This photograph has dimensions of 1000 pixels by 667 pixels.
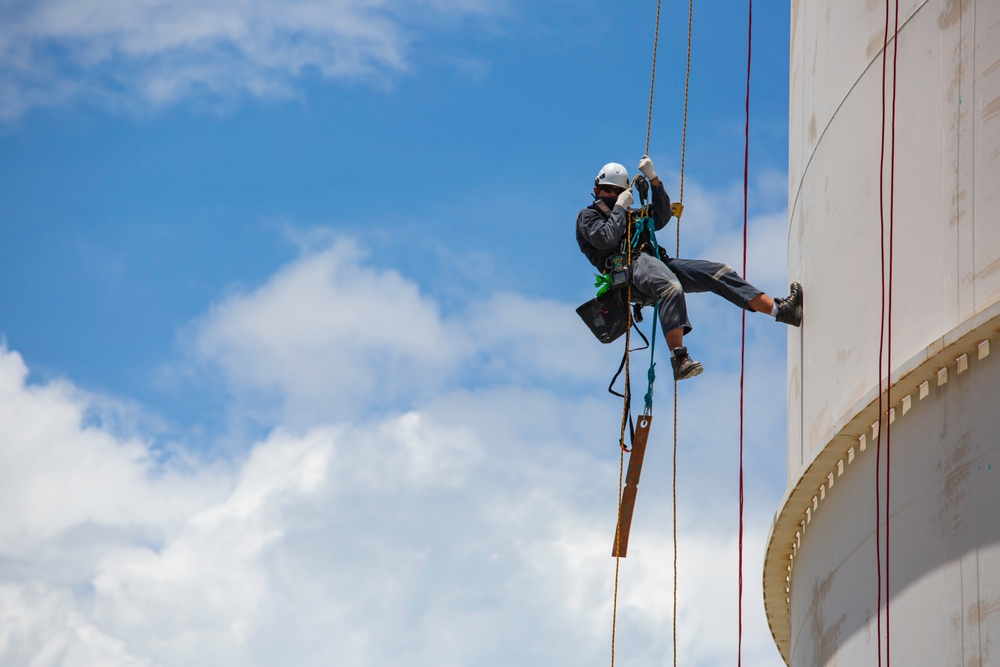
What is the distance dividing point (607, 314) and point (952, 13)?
15.3 feet

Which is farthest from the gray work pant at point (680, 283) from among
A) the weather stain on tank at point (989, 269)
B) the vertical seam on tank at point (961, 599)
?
the vertical seam on tank at point (961, 599)

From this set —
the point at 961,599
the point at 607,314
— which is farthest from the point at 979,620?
the point at 607,314

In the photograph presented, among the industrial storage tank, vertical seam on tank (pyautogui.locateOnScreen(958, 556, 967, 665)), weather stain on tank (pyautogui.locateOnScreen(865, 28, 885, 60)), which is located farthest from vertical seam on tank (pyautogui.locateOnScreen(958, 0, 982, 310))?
vertical seam on tank (pyautogui.locateOnScreen(958, 556, 967, 665))

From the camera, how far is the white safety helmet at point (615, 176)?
1252 cm

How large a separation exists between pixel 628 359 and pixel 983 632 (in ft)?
17.7

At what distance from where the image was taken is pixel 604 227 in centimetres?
1195

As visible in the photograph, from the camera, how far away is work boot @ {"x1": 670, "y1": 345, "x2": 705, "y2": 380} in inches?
444

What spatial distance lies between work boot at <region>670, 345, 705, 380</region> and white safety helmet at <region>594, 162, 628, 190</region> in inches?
81.8

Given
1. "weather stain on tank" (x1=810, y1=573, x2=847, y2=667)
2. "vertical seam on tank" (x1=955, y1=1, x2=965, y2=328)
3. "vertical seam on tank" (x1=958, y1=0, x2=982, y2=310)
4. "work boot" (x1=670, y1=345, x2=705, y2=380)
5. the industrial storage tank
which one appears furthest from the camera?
"work boot" (x1=670, y1=345, x2=705, y2=380)

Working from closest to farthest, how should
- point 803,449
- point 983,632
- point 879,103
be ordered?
point 983,632 < point 879,103 < point 803,449

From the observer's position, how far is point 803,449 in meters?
11.3

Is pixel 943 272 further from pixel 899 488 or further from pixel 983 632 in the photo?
pixel 983 632

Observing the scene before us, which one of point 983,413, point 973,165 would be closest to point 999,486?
point 983,413

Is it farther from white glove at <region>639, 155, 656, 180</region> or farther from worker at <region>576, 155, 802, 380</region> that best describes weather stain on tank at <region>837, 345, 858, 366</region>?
white glove at <region>639, 155, 656, 180</region>
